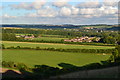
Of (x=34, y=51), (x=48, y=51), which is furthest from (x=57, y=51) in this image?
(x=34, y=51)

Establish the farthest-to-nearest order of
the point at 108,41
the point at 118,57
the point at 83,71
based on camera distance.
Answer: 1. the point at 108,41
2. the point at 118,57
3. the point at 83,71

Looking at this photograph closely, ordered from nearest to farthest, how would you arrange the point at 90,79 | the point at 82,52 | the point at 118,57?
the point at 90,79 → the point at 118,57 → the point at 82,52

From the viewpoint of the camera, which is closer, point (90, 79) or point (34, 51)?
point (90, 79)

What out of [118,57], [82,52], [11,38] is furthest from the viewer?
[11,38]

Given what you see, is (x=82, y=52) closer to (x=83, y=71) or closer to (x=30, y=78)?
(x=83, y=71)

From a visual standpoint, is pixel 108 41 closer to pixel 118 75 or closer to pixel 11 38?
pixel 11 38

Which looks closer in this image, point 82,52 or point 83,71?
point 83,71

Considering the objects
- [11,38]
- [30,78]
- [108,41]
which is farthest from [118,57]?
[11,38]

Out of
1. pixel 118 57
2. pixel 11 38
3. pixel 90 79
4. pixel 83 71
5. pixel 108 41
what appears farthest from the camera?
pixel 11 38

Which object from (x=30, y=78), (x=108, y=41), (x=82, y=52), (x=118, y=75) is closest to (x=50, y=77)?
(x=30, y=78)
